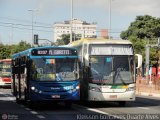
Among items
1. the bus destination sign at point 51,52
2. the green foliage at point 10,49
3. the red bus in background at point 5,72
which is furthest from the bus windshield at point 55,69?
the green foliage at point 10,49

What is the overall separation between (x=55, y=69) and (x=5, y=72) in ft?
110

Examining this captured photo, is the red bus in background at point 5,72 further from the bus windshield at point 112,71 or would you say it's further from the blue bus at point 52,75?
the blue bus at point 52,75

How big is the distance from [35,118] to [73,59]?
5467 mm

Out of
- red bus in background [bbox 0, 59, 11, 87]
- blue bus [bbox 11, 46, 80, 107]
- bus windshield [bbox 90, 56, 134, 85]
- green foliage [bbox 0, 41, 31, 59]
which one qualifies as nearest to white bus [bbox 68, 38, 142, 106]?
bus windshield [bbox 90, 56, 134, 85]

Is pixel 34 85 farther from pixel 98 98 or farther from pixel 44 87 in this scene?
pixel 98 98

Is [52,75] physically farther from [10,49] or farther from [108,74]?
[10,49]

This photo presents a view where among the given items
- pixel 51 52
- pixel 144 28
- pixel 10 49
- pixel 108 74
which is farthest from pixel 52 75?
pixel 10 49

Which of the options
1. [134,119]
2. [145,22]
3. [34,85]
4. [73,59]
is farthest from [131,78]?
[145,22]

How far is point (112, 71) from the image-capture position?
2455cm

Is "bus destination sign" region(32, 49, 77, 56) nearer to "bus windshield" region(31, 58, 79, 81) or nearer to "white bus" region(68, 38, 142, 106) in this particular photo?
"bus windshield" region(31, 58, 79, 81)

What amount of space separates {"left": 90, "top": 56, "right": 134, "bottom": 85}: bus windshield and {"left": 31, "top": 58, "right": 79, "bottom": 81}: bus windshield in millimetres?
1565

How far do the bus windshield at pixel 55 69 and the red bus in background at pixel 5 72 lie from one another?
32543 millimetres

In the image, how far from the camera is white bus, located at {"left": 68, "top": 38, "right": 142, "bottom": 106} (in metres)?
24.5

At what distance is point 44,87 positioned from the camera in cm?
2264
